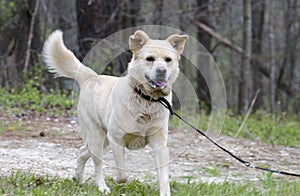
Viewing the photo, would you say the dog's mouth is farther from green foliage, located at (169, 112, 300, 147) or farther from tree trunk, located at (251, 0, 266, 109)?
tree trunk, located at (251, 0, 266, 109)

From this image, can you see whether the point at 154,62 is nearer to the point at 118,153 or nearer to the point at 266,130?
the point at 118,153

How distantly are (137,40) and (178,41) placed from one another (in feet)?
A: 1.18

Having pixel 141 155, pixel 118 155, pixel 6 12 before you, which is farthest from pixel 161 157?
pixel 6 12

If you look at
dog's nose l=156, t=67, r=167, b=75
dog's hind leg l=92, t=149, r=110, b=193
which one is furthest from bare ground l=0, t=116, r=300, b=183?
dog's nose l=156, t=67, r=167, b=75

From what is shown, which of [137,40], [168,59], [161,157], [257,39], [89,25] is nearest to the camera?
[168,59]

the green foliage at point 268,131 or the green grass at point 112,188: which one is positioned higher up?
the green grass at point 112,188

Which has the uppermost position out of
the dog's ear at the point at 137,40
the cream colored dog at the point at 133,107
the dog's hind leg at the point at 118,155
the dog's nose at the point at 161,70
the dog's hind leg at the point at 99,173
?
the dog's ear at the point at 137,40

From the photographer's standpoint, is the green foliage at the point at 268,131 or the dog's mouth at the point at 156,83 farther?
the green foliage at the point at 268,131

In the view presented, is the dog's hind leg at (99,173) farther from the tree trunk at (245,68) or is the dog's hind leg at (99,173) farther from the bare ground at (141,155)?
the tree trunk at (245,68)

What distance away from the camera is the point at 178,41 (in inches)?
183

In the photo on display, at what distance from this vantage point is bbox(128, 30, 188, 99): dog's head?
173 inches

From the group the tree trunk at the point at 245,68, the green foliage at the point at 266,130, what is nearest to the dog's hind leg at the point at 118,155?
the green foliage at the point at 266,130

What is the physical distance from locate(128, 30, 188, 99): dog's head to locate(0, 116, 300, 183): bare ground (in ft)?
2.65

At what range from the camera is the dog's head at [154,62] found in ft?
14.4
